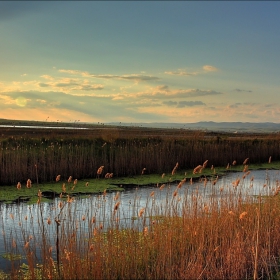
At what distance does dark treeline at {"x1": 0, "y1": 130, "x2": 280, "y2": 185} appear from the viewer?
41.1 feet

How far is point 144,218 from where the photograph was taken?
518 cm

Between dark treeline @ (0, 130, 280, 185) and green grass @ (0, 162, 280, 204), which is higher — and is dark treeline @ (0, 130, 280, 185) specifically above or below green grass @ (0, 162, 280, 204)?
above

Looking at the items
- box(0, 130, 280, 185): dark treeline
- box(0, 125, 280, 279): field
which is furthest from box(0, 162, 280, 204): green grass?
box(0, 130, 280, 185): dark treeline

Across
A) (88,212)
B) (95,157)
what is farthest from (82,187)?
(88,212)

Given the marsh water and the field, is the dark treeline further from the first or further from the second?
the marsh water

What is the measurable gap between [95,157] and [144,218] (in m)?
8.97

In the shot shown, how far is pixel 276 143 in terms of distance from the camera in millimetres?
22031

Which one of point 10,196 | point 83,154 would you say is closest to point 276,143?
point 83,154

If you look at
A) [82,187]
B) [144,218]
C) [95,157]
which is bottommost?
[82,187]

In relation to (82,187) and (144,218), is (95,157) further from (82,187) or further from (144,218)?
(144,218)

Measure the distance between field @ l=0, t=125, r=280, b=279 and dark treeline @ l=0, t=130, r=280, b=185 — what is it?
0.03 meters

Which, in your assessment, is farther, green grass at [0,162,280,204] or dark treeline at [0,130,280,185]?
dark treeline at [0,130,280,185]

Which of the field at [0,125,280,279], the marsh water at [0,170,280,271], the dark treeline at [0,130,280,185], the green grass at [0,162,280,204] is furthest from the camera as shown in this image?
the dark treeline at [0,130,280,185]

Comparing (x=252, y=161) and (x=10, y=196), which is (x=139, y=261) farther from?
(x=252, y=161)
